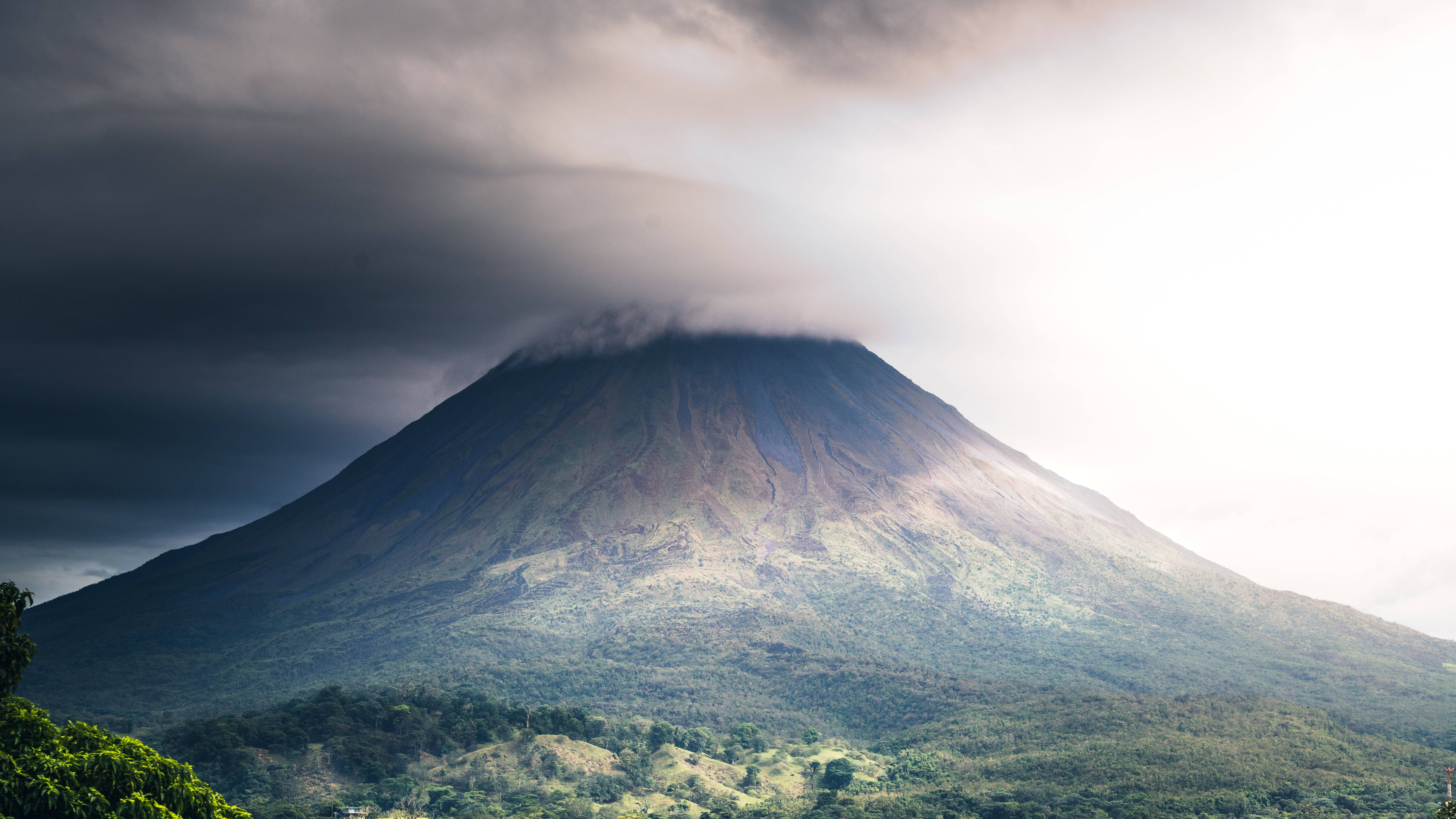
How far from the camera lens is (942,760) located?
90.6m

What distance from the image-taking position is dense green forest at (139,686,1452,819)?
7200cm

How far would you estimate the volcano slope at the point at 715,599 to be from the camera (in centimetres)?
12225

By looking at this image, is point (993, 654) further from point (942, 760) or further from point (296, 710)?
point (296, 710)

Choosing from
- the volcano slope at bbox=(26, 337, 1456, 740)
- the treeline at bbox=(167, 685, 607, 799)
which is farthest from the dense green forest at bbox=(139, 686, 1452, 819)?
the volcano slope at bbox=(26, 337, 1456, 740)

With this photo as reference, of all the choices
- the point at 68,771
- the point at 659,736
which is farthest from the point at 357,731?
the point at 68,771

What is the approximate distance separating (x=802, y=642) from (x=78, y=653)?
104 m

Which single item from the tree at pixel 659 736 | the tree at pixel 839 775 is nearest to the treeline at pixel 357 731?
the tree at pixel 659 736

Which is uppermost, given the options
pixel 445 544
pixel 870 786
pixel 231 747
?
pixel 445 544

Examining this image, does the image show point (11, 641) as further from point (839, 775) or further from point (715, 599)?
point (715, 599)

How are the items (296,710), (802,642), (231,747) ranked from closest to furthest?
(231,747) → (296,710) → (802,642)

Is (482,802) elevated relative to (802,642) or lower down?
lower down

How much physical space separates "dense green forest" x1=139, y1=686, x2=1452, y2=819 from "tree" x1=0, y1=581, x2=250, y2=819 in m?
45.8

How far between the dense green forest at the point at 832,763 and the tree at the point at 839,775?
0.19 m

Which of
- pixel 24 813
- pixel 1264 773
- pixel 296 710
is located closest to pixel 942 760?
pixel 1264 773
